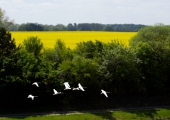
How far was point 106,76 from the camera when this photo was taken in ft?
152

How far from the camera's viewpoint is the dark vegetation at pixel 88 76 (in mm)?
42500

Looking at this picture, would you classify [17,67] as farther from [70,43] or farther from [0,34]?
[70,43]

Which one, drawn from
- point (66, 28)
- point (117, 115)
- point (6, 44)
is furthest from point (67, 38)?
point (66, 28)

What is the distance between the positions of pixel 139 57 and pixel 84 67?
30.6 ft

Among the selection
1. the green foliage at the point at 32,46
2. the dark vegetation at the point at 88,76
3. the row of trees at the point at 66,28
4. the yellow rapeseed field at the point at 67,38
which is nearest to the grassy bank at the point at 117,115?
the dark vegetation at the point at 88,76

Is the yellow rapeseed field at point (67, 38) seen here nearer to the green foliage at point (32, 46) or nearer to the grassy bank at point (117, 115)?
the green foliage at point (32, 46)

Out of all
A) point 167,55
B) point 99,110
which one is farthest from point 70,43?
point 99,110

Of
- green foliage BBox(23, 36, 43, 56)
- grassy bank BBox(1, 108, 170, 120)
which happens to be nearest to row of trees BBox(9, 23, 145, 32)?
green foliage BBox(23, 36, 43, 56)

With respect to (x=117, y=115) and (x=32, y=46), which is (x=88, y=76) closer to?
(x=117, y=115)

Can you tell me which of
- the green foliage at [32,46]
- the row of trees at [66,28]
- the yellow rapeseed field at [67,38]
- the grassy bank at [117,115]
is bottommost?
the grassy bank at [117,115]

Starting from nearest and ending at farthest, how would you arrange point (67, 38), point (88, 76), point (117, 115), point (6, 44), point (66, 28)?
point (117, 115) < point (88, 76) < point (6, 44) < point (67, 38) < point (66, 28)

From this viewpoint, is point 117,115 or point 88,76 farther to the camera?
point 88,76

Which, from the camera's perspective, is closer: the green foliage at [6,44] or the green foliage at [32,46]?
the green foliage at [6,44]

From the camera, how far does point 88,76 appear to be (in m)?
44.3
